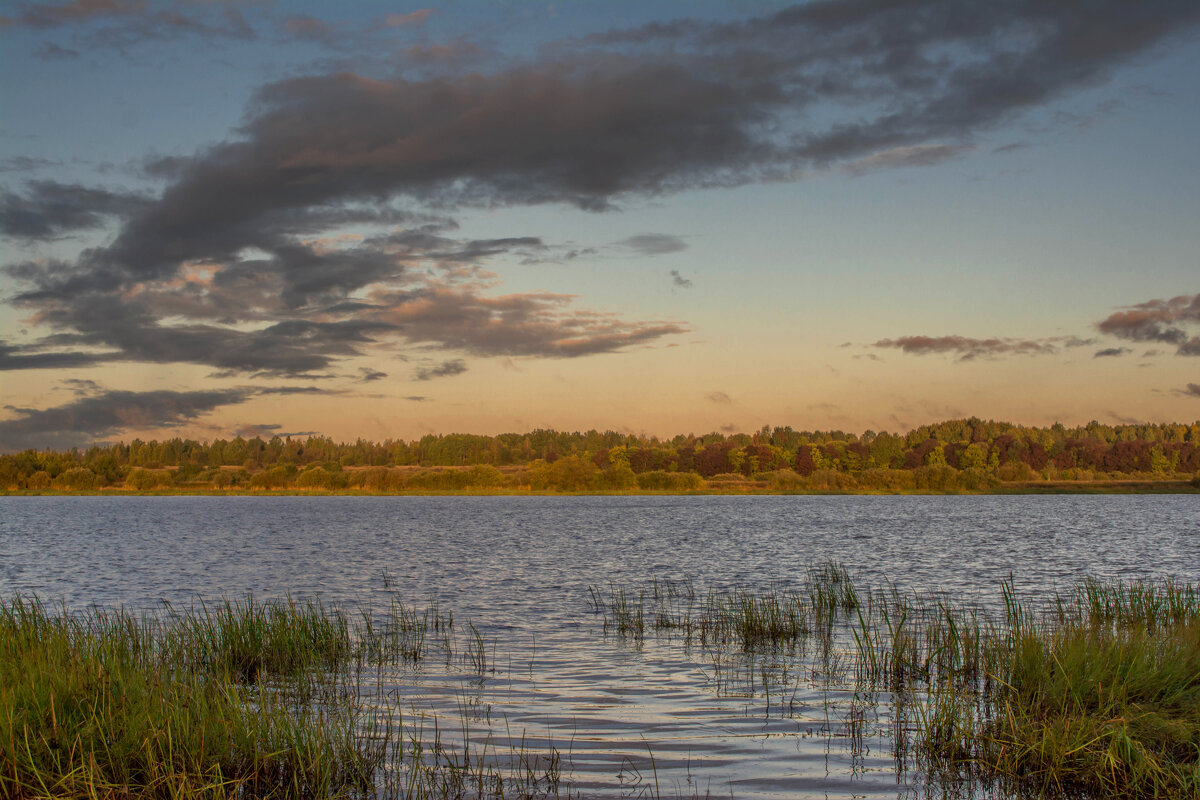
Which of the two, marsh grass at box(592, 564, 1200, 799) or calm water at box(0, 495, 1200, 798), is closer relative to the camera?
marsh grass at box(592, 564, 1200, 799)

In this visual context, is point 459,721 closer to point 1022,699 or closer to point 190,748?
point 190,748

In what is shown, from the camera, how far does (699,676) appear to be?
1753cm

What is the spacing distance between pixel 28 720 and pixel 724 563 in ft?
126

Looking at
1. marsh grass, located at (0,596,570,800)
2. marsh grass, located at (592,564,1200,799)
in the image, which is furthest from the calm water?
marsh grass, located at (0,596,570,800)

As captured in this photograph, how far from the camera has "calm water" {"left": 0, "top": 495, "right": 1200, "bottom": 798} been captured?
12023mm

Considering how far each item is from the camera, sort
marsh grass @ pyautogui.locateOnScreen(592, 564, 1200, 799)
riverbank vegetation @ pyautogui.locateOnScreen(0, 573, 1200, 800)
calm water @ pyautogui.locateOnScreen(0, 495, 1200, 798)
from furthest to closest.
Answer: calm water @ pyautogui.locateOnScreen(0, 495, 1200, 798) → marsh grass @ pyautogui.locateOnScreen(592, 564, 1200, 799) → riverbank vegetation @ pyautogui.locateOnScreen(0, 573, 1200, 800)

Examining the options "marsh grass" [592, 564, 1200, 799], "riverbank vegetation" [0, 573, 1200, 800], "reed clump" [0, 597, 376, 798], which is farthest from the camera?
"marsh grass" [592, 564, 1200, 799]

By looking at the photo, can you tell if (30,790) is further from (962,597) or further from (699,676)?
(962,597)

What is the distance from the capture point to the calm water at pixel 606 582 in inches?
473

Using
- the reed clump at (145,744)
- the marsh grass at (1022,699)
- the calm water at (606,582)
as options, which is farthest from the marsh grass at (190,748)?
the marsh grass at (1022,699)

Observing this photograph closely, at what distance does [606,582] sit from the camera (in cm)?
3597

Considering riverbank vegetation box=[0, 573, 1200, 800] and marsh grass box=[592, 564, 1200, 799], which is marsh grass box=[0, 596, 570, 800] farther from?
marsh grass box=[592, 564, 1200, 799]

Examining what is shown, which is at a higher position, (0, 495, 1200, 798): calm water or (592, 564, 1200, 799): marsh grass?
(592, 564, 1200, 799): marsh grass

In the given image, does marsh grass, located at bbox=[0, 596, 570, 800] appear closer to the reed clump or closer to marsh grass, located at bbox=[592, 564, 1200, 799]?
the reed clump
